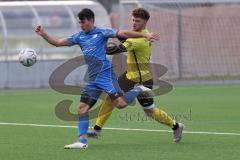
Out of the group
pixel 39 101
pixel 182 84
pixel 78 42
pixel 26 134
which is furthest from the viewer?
pixel 182 84

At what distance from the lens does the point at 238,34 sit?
3297cm

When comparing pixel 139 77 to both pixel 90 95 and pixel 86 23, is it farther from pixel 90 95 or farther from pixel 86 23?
pixel 86 23

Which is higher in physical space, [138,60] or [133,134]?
[138,60]

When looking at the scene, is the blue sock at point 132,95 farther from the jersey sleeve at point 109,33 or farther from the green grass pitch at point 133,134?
the jersey sleeve at point 109,33

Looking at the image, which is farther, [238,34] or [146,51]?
[238,34]

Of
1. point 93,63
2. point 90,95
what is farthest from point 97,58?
point 90,95

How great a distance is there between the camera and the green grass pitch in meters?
11.6

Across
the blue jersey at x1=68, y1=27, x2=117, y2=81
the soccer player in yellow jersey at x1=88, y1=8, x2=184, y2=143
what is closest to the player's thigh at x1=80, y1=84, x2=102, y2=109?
the blue jersey at x1=68, y1=27, x2=117, y2=81

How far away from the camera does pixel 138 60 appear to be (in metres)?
13.4

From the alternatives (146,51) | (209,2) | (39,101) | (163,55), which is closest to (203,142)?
(146,51)

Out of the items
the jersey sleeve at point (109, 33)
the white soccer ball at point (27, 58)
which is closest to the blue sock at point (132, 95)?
the jersey sleeve at point (109, 33)

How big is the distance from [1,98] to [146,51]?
1130cm

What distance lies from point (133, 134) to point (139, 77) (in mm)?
1373

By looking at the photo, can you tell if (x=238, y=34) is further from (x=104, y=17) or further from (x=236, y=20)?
(x=104, y=17)
